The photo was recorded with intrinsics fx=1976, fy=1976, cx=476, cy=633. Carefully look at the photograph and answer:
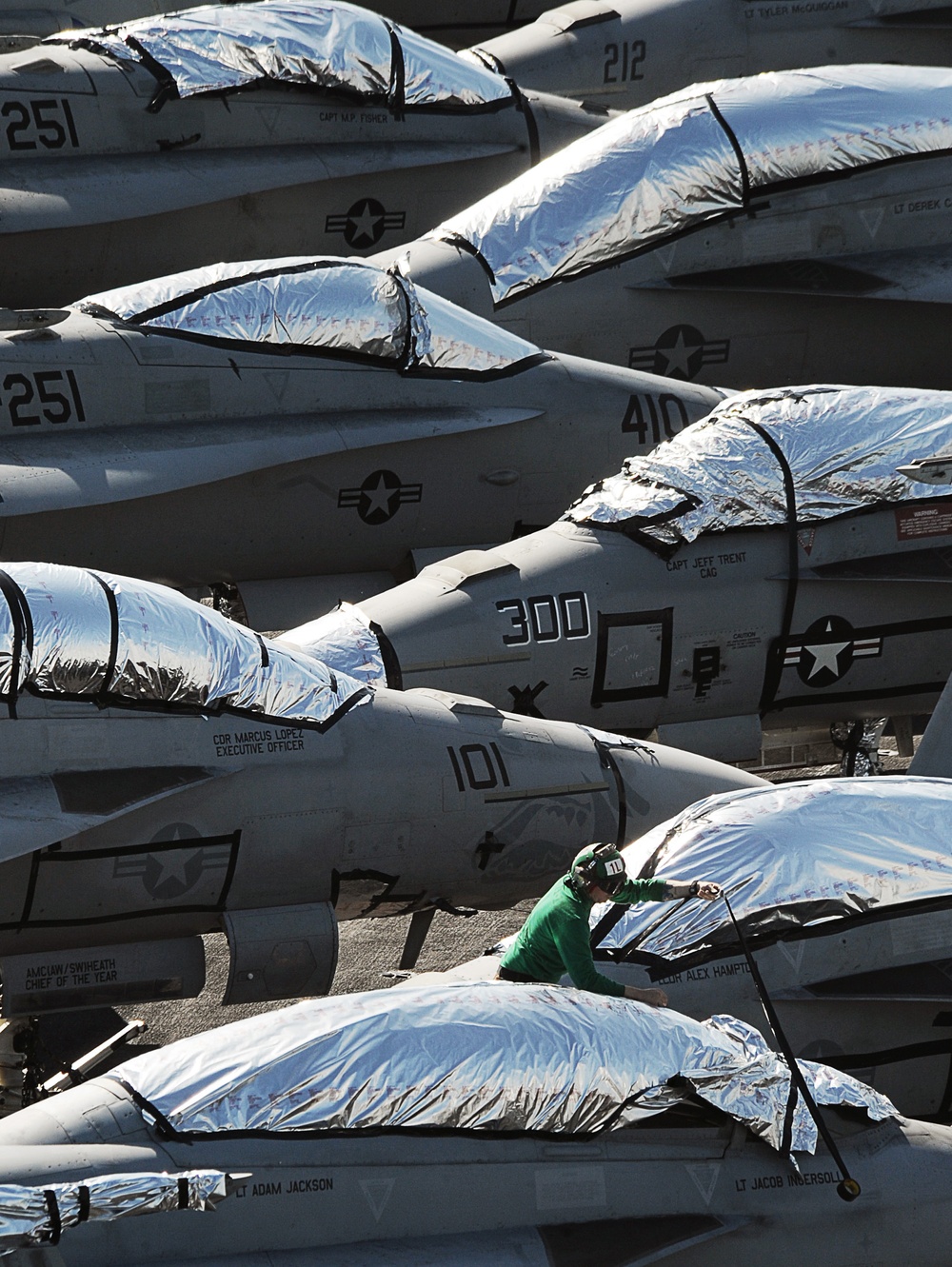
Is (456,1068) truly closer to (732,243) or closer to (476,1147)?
(476,1147)

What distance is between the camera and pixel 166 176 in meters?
19.5

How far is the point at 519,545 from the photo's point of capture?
16.0m

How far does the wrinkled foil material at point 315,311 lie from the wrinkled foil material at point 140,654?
4421 mm

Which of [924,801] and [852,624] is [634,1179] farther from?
[852,624]

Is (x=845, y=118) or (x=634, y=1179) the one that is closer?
(x=634, y=1179)

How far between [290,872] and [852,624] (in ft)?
18.2

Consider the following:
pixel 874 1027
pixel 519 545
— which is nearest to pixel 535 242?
pixel 519 545

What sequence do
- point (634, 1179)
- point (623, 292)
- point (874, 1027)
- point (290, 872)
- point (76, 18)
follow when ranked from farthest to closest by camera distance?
point (76, 18) → point (623, 292) → point (290, 872) → point (874, 1027) → point (634, 1179)

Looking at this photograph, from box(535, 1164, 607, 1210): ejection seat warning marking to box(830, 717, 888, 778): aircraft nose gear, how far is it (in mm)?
7710

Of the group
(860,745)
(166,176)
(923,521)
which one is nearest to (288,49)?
(166,176)

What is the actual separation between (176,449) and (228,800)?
4513mm

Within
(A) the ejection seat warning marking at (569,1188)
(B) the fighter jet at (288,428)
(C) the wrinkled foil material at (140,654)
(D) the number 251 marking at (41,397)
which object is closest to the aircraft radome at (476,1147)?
(A) the ejection seat warning marking at (569,1188)

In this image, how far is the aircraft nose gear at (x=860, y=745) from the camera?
16.8 m

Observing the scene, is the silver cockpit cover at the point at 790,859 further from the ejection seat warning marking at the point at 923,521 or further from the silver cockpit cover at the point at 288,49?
the silver cockpit cover at the point at 288,49
